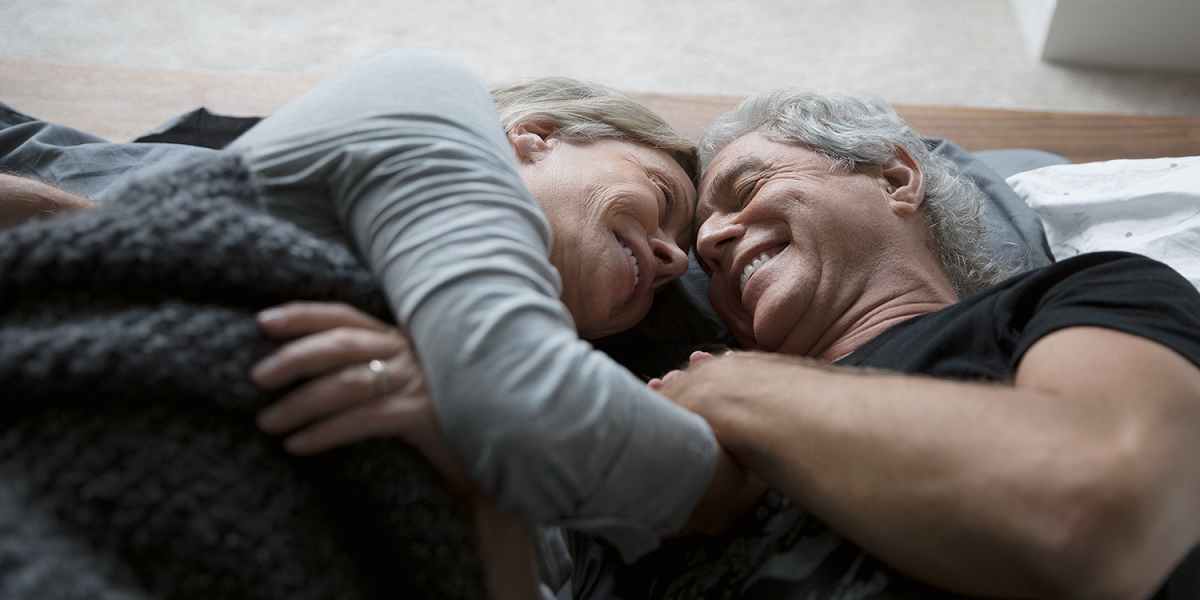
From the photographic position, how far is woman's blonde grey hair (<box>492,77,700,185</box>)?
1353 millimetres

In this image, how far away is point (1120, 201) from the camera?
5.13 ft

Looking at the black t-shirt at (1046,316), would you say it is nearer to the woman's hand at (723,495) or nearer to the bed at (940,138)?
the woman's hand at (723,495)

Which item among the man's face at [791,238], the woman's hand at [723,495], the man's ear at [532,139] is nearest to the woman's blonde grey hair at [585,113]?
the man's ear at [532,139]

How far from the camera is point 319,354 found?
73 cm

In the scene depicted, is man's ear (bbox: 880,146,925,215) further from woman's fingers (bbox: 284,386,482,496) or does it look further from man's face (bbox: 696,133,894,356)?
woman's fingers (bbox: 284,386,482,496)

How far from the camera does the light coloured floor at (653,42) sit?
2479 millimetres

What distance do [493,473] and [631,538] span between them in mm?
204

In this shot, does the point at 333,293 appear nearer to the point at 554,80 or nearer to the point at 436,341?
the point at 436,341

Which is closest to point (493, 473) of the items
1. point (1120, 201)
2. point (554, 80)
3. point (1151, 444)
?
point (1151, 444)

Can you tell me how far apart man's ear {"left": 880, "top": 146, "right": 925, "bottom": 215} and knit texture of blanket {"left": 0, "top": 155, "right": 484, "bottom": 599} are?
3.38 ft

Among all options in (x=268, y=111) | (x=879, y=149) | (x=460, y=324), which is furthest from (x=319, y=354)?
(x=268, y=111)

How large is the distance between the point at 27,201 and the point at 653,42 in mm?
2062

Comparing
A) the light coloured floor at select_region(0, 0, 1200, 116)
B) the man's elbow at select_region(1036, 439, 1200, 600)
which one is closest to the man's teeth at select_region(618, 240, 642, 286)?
the man's elbow at select_region(1036, 439, 1200, 600)

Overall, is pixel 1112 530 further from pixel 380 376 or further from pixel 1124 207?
pixel 1124 207
